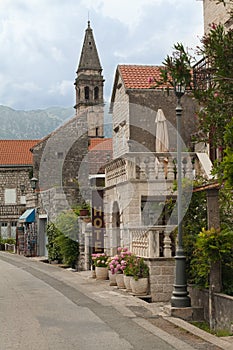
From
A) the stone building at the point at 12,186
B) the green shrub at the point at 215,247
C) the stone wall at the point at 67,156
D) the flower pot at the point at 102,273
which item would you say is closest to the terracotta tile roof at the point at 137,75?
the flower pot at the point at 102,273

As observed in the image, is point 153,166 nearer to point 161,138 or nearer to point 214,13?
point 161,138

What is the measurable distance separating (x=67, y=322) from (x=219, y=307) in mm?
3079

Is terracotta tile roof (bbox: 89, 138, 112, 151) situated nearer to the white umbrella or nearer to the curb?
the white umbrella

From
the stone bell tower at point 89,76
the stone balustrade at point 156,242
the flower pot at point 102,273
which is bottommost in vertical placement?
the flower pot at point 102,273

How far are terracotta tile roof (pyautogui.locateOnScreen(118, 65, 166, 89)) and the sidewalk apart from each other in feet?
30.5

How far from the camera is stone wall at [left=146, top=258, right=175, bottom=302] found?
51.1ft

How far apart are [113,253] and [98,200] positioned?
7.92 ft

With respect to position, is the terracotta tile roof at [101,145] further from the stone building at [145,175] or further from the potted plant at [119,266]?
the potted plant at [119,266]

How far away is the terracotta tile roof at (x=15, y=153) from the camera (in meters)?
59.2

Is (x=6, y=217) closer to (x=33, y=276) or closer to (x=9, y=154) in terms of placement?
(x=9, y=154)

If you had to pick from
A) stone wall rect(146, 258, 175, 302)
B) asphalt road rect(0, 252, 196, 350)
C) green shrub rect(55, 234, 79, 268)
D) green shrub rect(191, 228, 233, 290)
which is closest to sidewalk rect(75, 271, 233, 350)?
asphalt road rect(0, 252, 196, 350)

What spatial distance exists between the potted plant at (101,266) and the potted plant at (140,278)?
4.57 metres

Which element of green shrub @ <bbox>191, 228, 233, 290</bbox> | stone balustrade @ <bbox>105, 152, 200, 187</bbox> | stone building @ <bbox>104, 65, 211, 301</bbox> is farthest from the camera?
stone balustrade @ <bbox>105, 152, 200, 187</bbox>

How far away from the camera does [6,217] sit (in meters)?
56.2
